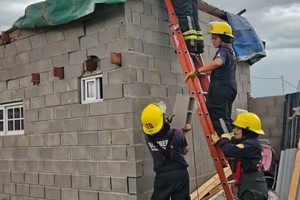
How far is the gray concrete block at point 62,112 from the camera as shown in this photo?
6.86 meters

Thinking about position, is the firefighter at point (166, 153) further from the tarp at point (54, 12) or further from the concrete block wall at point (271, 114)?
the concrete block wall at point (271, 114)

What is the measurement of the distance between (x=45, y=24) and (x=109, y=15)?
1.31 m

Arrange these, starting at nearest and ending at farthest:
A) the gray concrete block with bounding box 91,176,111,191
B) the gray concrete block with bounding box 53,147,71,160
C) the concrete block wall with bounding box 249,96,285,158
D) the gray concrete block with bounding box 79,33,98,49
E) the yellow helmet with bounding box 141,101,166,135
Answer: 1. the yellow helmet with bounding box 141,101,166,135
2. the gray concrete block with bounding box 91,176,111,191
3. the gray concrete block with bounding box 79,33,98,49
4. the gray concrete block with bounding box 53,147,71,160
5. the concrete block wall with bounding box 249,96,285,158

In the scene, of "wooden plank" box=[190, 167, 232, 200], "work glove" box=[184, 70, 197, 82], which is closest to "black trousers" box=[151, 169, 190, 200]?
"work glove" box=[184, 70, 197, 82]

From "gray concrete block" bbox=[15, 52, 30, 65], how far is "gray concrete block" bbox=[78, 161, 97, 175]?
2296 millimetres

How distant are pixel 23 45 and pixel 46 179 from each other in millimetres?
2474

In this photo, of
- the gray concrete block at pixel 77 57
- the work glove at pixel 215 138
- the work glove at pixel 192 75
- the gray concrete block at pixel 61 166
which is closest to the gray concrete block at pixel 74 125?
the gray concrete block at pixel 61 166

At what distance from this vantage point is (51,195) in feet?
23.1

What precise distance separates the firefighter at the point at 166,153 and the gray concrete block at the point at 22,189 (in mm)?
3312

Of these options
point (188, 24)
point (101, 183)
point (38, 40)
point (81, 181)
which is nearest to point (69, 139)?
point (81, 181)

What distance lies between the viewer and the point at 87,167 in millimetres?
6527

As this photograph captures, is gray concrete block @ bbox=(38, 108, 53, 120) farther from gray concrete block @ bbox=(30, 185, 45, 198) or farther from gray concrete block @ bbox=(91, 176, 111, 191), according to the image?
gray concrete block @ bbox=(91, 176, 111, 191)

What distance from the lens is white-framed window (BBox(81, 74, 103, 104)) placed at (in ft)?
21.2

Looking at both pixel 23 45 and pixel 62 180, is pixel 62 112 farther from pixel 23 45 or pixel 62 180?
pixel 23 45
